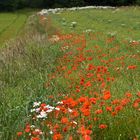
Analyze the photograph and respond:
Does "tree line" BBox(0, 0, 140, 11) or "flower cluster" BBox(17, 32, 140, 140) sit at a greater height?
"flower cluster" BBox(17, 32, 140, 140)

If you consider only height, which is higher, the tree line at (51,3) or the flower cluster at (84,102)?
the flower cluster at (84,102)

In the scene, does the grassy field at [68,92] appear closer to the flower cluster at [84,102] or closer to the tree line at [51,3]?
the flower cluster at [84,102]

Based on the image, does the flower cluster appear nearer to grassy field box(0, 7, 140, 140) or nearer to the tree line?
grassy field box(0, 7, 140, 140)

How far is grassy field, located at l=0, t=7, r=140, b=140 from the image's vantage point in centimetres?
712

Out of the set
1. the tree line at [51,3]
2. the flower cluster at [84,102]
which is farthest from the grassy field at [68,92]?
the tree line at [51,3]

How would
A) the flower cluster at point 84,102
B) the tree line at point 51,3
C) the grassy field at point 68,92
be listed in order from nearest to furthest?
the flower cluster at point 84,102, the grassy field at point 68,92, the tree line at point 51,3

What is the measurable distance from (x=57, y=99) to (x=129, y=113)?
2261mm

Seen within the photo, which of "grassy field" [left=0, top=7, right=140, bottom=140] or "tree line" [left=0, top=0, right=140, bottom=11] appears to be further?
"tree line" [left=0, top=0, right=140, bottom=11]

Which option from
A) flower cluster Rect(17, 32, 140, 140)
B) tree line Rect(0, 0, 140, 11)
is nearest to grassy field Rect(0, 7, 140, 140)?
flower cluster Rect(17, 32, 140, 140)

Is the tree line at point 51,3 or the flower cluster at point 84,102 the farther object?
the tree line at point 51,3

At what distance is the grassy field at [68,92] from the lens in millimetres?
7125

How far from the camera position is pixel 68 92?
33.9 feet

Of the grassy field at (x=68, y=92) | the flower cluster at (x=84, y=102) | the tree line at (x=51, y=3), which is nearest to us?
the flower cluster at (x=84, y=102)

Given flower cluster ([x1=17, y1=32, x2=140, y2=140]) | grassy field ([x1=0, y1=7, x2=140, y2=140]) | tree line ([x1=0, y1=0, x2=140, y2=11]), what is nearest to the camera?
flower cluster ([x1=17, y1=32, x2=140, y2=140])
